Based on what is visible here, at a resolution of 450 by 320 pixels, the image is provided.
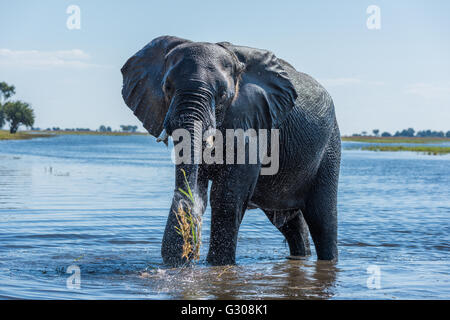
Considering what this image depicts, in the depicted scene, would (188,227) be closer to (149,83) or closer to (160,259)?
(149,83)

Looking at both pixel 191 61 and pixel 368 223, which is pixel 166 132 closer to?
pixel 191 61

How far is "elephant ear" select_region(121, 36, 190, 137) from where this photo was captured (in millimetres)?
8070

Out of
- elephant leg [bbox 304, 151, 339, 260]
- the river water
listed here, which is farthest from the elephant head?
elephant leg [bbox 304, 151, 339, 260]

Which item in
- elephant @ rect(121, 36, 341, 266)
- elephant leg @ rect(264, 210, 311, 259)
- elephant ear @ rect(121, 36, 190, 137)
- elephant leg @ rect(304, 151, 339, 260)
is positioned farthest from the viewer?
elephant leg @ rect(264, 210, 311, 259)

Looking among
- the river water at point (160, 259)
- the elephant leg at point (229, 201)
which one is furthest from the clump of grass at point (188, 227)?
the elephant leg at point (229, 201)

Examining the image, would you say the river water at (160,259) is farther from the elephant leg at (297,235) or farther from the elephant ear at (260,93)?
the elephant ear at (260,93)

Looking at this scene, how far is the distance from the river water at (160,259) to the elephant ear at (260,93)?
5.73 feet

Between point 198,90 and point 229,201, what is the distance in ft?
4.62

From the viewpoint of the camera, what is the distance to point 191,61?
23.8 feet

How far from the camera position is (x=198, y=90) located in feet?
23.2

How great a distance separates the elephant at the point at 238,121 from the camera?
7.18m

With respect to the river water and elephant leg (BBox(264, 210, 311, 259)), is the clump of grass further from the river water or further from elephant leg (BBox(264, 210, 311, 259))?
elephant leg (BBox(264, 210, 311, 259))

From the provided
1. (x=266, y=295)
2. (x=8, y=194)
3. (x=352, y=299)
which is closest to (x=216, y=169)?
(x=266, y=295)

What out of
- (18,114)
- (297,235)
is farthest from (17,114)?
(297,235)
